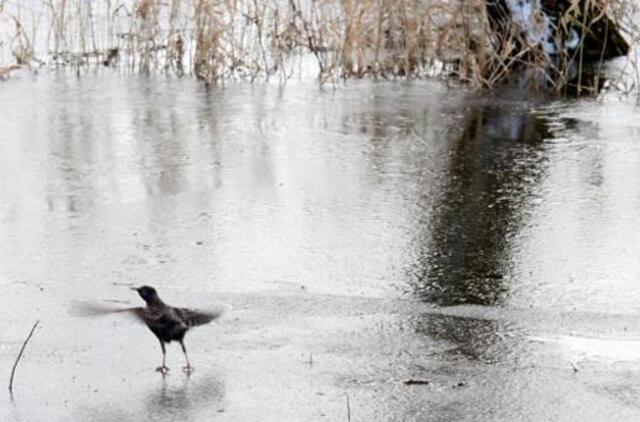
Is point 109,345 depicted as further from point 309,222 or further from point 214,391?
point 309,222

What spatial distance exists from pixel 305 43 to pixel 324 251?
607 centimetres

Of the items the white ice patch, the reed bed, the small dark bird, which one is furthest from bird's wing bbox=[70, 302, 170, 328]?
the white ice patch

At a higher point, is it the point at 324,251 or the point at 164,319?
the point at 164,319

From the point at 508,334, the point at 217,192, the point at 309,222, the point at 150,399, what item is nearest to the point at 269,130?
the point at 217,192

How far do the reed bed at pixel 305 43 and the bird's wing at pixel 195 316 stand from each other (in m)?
7.24

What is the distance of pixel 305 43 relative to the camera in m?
13.4

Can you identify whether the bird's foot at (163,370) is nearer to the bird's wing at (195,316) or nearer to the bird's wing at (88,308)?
the bird's wing at (195,316)

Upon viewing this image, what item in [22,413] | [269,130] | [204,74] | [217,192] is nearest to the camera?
[22,413]

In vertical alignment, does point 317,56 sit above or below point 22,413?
above

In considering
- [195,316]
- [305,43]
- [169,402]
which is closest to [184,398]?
[169,402]

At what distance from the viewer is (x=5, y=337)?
19.7ft

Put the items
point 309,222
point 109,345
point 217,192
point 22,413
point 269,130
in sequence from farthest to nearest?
point 269,130, point 217,192, point 309,222, point 109,345, point 22,413

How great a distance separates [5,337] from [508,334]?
2241mm

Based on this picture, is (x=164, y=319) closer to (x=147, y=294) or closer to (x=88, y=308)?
(x=147, y=294)
